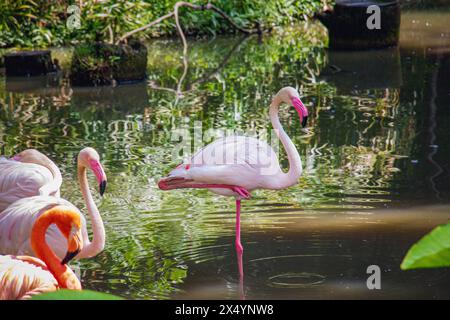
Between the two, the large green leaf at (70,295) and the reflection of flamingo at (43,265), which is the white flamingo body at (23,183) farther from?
the large green leaf at (70,295)

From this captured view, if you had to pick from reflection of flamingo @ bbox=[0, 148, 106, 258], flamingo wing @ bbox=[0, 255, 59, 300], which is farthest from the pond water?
flamingo wing @ bbox=[0, 255, 59, 300]

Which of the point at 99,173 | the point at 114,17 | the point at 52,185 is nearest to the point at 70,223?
the point at 99,173

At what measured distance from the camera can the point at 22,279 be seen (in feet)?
10.0

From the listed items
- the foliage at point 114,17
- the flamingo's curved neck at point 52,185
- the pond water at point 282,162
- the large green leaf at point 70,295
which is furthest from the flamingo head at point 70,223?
the foliage at point 114,17

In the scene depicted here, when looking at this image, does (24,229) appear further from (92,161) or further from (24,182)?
(24,182)

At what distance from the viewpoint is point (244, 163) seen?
14.3ft

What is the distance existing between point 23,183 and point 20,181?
2cm

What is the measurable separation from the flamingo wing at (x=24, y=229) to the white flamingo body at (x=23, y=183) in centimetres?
39

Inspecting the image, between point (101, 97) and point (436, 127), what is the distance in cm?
363

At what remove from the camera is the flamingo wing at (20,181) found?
13.8 ft

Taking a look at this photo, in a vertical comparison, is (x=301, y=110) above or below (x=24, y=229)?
above

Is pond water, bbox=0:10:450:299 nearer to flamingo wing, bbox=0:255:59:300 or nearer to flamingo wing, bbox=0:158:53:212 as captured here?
flamingo wing, bbox=0:158:53:212
